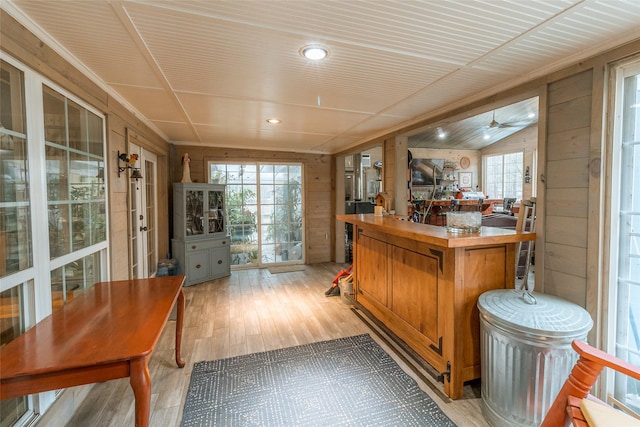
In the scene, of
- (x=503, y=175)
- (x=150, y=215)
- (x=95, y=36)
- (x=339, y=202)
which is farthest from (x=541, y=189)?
(x=503, y=175)

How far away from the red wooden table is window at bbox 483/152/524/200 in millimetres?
9281

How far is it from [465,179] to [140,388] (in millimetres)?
9507

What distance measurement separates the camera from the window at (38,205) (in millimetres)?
1319

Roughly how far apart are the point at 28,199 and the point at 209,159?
11.8 feet

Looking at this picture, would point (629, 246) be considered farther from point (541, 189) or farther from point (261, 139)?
point (261, 139)

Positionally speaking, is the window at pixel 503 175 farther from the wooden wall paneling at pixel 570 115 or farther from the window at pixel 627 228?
the window at pixel 627 228

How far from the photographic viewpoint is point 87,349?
3.90 ft

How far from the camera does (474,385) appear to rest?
2020mm

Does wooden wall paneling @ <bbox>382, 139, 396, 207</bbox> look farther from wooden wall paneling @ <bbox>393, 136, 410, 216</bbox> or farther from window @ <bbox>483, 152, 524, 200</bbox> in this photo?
window @ <bbox>483, 152, 524, 200</bbox>

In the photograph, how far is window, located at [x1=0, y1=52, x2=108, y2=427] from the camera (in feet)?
4.33

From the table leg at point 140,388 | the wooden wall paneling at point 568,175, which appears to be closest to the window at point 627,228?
the wooden wall paneling at point 568,175

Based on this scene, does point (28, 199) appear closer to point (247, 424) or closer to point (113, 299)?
point (113, 299)

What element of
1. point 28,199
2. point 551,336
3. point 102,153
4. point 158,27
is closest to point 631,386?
point 551,336

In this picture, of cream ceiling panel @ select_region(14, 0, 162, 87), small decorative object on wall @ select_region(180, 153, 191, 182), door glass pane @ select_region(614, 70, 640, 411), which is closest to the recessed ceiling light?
cream ceiling panel @ select_region(14, 0, 162, 87)
